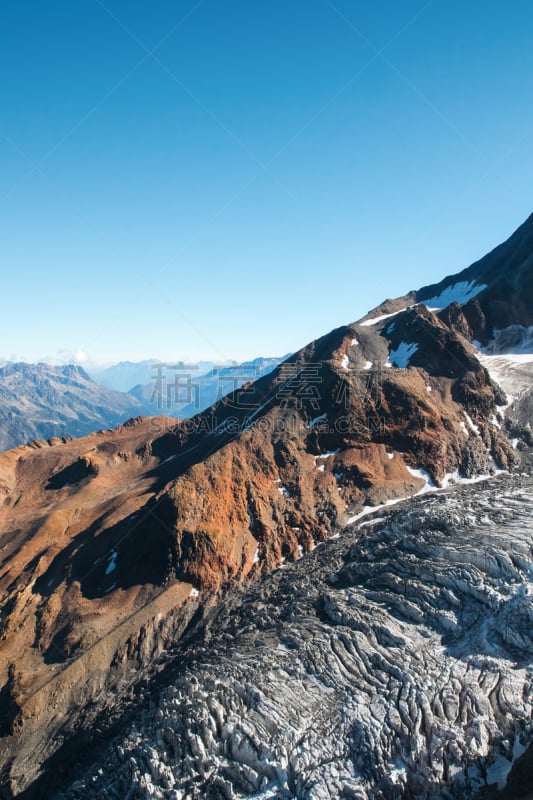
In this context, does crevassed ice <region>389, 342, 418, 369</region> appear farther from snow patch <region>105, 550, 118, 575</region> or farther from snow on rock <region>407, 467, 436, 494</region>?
snow patch <region>105, 550, 118, 575</region>

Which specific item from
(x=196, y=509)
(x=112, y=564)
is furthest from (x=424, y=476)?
(x=112, y=564)

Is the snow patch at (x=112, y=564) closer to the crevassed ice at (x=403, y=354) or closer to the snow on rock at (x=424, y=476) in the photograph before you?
the snow on rock at (x=424, y=476)

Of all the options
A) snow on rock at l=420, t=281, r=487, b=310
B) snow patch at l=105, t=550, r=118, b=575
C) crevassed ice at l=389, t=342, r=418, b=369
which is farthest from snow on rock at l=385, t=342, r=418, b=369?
snow patch at l=105, t=550, r=118, b=575

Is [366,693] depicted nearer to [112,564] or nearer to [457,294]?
[112,564]

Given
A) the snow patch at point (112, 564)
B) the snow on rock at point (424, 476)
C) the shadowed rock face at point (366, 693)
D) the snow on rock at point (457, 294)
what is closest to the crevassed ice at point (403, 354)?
the snow on rock at point (424, 476)

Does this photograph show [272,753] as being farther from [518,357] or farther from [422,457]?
[518,357]
